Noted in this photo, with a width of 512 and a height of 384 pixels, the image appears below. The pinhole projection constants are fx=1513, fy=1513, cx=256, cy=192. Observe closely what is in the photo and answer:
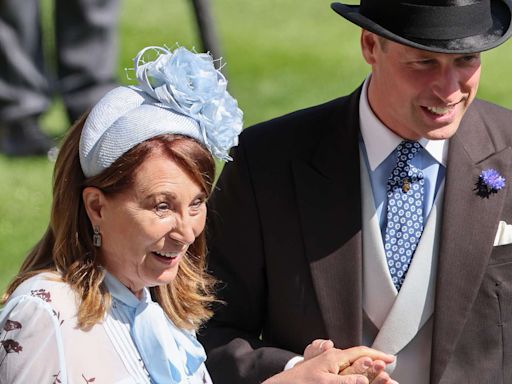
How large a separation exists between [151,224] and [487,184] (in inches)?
47.2

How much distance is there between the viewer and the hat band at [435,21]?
433cm

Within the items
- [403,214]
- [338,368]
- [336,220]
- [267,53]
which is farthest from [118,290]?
[267,53]

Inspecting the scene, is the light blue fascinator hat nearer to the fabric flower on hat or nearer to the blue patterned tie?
the fabric flower on hat

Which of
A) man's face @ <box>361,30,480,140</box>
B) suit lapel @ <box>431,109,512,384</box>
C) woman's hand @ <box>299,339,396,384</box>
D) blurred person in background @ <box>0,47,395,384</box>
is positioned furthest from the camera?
suit lapel @ <box>431,109,512,384</box>

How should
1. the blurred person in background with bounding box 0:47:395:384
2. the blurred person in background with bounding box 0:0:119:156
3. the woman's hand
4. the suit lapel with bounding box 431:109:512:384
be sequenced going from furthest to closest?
the blurred person in background with bounding box 0:0:119:156 → the suit lapel with bounding box 431:109:512:384 → the woman's hand → the blurred person in background with bounding box 0:47:395:384

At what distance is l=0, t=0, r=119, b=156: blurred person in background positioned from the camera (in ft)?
30.3

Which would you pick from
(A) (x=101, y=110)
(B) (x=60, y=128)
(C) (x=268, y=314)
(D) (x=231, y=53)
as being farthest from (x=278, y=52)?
(A) (x=101, y=110)

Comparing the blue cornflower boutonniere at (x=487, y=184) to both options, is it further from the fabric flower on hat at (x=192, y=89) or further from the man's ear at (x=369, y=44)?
the fabric flower on hat at (x=192, y=89)

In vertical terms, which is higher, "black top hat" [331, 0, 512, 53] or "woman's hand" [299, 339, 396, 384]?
"black top hat" [331, 0, 512, 53]

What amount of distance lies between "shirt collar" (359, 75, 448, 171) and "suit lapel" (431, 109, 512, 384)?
4 cm

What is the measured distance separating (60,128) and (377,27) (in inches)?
230

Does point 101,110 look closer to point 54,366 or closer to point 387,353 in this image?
point 54,366

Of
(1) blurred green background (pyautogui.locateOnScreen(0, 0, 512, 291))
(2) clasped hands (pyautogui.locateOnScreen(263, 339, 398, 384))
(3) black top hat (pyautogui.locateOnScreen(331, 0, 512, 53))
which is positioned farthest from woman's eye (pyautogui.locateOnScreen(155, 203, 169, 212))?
(1) blurred green background (pyautogui.locateOnScreen(0, 0, 512, 291))

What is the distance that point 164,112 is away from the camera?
12.6 feet
